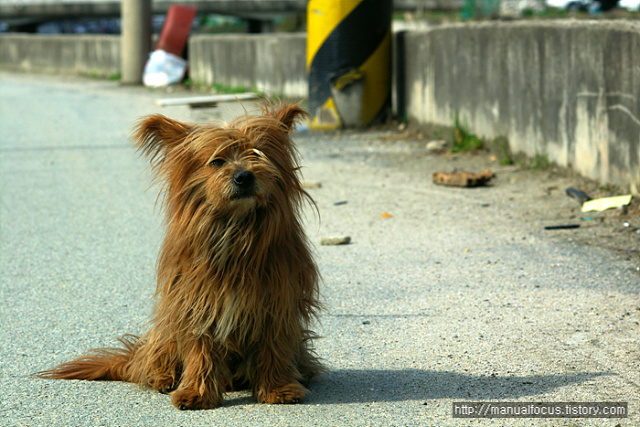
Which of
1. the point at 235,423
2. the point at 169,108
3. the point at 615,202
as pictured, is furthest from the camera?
the point at 169,108

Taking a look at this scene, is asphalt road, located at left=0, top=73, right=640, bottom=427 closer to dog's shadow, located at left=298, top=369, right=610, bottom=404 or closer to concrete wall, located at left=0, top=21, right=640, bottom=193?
dog's shadow, located at left=298, top=369, right=610, bottom=404

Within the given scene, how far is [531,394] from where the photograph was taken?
3.55 meters

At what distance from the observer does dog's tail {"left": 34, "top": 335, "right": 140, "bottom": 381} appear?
12.4ft

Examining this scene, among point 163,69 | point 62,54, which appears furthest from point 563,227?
point 62,54

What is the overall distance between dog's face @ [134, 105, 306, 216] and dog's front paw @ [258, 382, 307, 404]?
79 cm

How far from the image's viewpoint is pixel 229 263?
333cm

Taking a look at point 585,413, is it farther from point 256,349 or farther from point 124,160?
point 124,160

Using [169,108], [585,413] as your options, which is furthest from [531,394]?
[169,108]

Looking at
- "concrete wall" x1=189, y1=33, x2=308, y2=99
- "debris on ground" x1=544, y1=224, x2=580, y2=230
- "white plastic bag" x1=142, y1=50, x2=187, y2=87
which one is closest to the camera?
"debris on ground" x1=544, y1=224, x2=580, y2=230

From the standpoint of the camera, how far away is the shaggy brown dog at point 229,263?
3.27 meters

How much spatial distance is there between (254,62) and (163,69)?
136 inches

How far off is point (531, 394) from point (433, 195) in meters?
4.34

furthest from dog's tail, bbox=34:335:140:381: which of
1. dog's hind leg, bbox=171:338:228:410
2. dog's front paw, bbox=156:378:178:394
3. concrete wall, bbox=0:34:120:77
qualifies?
concrete wall, bbox=0:34:120:77

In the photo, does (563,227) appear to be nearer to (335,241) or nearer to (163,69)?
(335,241)
